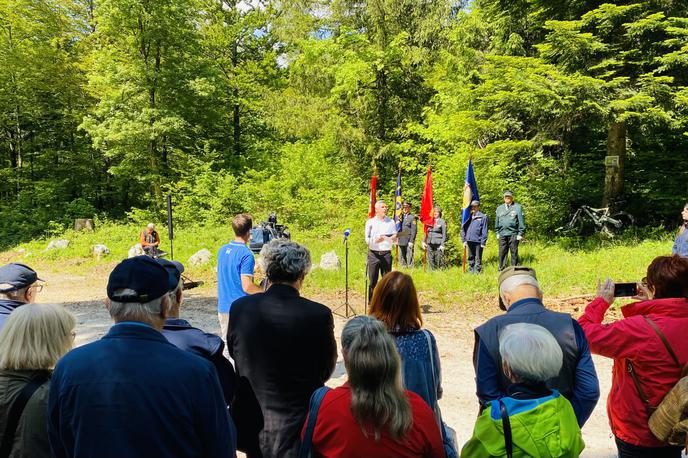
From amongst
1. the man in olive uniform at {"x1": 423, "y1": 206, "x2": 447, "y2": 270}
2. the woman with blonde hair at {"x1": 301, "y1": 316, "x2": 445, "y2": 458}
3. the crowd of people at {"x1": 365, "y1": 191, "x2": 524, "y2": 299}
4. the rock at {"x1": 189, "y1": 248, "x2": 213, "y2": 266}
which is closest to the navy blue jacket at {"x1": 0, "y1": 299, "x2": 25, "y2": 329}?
the woman with blonde hair at {"x1": 301, "y1": 316, "x2": 445, "y2": 458}

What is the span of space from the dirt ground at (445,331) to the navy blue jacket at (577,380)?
192 centimetres

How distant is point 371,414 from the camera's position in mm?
1761

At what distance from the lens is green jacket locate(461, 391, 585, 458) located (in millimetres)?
1814

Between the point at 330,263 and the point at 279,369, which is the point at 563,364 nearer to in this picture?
the point at 279,369

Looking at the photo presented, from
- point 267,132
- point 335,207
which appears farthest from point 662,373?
point 267,132

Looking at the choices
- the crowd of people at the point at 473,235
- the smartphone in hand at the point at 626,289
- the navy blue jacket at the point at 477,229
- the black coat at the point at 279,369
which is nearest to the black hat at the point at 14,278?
the black coat at the point at 279,369

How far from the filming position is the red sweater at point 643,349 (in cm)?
241

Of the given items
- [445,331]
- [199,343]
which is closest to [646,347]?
[199,343]

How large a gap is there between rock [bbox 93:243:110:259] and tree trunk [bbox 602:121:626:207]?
55.8 ft

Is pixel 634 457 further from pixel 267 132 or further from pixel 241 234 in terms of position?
pixel 267 132

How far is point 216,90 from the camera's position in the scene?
22.3 m

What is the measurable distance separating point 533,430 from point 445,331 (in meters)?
6.05

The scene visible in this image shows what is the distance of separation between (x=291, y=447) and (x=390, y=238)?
515 centimetres

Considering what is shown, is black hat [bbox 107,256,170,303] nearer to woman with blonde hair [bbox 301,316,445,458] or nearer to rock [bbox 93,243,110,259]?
woman with blonde hair [bbox 301,316,445,458]
